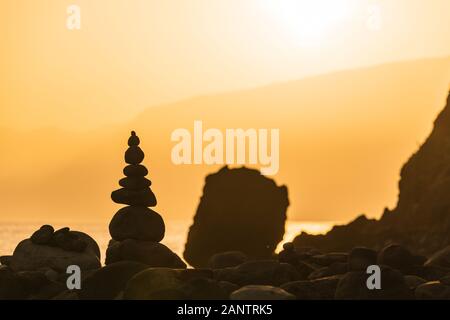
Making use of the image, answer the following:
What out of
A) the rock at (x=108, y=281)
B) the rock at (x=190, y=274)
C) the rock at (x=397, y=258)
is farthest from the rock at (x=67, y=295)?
the rock at (x=397, y=258)

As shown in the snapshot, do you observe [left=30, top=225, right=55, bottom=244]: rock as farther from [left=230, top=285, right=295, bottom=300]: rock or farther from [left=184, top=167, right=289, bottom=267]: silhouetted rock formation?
[left=184, top=167, right=289, bottom=267]: silhouetted rock formation

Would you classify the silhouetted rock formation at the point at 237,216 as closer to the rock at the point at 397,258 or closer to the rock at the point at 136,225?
the rock at the point at 136,225

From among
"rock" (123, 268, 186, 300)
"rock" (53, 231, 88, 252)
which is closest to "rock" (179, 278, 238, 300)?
"rock" (123, 268, 186, 300)

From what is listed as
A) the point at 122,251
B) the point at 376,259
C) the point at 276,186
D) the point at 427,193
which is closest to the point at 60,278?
the point at 122,251

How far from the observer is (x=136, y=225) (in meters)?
34.2

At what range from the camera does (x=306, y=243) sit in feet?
332

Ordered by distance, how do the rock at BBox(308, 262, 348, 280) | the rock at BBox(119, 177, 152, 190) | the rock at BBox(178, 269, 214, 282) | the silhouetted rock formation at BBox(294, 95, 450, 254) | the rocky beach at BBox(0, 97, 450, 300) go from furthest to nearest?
the silhouetted rock formation at BBox(294, 95, 450, 254)
the rock at BBox(119, 177, 152, 190)
the rock at BBox(308, 262, 348, 280)
the rock at BBox(178, 269, 214, 282)
the rocky beach at BBox(0, 97, 450, 300)

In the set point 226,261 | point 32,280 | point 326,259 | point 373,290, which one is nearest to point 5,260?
point 32,280

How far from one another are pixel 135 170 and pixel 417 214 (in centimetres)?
6380

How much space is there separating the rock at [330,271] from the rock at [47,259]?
7.39 meters

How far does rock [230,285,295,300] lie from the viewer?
24.6 metres

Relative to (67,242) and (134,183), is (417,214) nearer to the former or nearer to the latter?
(134,183)

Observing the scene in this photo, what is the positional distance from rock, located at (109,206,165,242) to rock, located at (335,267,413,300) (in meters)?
9.67

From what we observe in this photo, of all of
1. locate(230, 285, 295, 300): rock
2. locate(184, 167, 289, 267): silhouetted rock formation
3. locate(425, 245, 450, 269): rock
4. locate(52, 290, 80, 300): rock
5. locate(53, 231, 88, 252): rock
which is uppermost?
locate(184, 167, 289, 267): silhouetted rock formation
